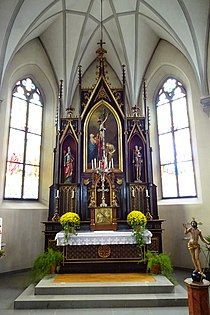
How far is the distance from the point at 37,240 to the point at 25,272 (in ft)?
3.84

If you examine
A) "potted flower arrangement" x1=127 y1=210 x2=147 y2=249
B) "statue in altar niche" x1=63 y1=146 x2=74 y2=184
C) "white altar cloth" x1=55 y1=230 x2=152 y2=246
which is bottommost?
"white altar cloth" x1=55 y1=230 x2=152 y2=246

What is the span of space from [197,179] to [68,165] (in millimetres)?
4622

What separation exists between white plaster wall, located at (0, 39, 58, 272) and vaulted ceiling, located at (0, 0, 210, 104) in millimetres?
603

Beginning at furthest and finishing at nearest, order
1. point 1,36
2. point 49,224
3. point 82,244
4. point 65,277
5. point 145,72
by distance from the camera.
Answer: point 145,72 < point 1,36 < point 49,224 < point 82,244 < point 65,277

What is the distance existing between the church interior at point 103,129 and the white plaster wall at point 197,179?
38 mm

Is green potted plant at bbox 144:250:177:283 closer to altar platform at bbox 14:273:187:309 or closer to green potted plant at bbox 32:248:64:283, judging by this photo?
altar platform at bbox 14:273:187:309

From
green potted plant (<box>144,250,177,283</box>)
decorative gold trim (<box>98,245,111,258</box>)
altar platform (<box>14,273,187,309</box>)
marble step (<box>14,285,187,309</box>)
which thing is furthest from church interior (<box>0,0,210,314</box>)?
marble step (<box>14,285,187,309</box>)

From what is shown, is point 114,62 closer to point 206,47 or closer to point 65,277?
point 206,47

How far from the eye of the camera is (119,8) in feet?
33.8

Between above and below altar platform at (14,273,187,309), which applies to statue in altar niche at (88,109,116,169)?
above

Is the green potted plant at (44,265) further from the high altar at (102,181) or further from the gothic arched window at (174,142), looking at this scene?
the gothic arched window at (174,142)

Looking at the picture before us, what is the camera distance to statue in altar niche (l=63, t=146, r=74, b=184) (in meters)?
9.05

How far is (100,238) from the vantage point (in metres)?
7.26

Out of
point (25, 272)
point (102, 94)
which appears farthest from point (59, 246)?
point (102, 94)
